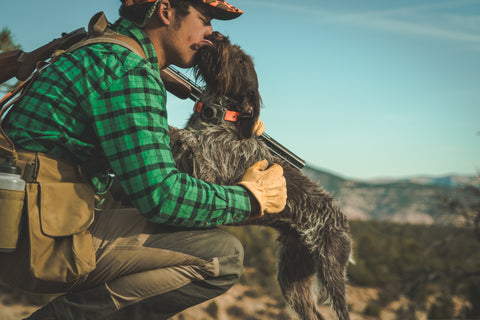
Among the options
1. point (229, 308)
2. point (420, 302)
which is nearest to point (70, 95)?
point (229, 308)

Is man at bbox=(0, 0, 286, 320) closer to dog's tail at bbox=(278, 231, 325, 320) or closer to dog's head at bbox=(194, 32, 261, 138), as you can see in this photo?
dog's head at bbox=(194, 32, 261, 138)

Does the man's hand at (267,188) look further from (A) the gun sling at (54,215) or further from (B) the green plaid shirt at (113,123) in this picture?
(A) the gun sling at (54,215)

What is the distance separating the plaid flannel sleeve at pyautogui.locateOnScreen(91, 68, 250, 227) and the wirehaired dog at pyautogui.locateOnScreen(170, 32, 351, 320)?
1.28m

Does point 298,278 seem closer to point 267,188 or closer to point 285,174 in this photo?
point 285,174

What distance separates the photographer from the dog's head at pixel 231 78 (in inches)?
115

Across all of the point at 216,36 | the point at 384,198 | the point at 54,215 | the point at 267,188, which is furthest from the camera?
the point at 384,198

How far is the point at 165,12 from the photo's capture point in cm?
223

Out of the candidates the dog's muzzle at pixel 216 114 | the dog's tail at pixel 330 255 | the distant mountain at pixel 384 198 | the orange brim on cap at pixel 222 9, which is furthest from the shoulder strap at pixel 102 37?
the distant mountain at pixel 384 198

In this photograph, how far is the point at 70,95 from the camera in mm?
1839

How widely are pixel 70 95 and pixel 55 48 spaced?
2.05ft

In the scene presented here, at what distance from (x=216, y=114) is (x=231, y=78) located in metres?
0.38

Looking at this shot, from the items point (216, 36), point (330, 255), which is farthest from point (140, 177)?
point (330, 255)

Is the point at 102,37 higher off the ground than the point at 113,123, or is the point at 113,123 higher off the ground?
the point at 102,37

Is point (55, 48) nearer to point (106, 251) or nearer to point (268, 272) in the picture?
point (106, 251)
